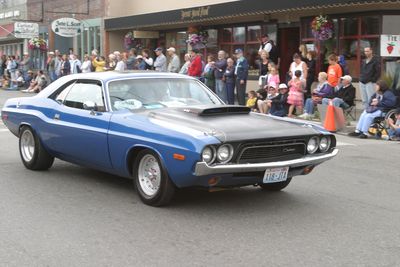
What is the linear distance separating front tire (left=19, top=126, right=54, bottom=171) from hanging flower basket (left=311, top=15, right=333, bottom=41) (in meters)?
11.2

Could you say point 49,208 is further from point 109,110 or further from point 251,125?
point 251,125

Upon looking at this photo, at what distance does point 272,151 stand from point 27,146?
4.00 metres

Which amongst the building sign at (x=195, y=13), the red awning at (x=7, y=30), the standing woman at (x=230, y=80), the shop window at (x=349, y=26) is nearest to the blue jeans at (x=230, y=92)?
the standing woman at (x=230, y=80)

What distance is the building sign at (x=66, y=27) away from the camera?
28.5 metres

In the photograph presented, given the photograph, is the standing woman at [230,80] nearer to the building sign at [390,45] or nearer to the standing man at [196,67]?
the standing man at [196,67]

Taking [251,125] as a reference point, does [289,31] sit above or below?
above

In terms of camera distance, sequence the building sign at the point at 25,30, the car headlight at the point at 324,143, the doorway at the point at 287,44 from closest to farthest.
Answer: the car headlight at the point at 324,143, the doorway at the point at 287,44, the building sign at the point at 25,30

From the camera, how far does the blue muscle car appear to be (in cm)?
579

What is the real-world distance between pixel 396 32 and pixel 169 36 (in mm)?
12819

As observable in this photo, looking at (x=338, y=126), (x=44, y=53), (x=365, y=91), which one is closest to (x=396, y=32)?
(x=365, y=91)

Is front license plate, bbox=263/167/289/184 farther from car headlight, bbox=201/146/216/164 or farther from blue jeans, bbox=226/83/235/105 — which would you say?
blue jeans, bbox=226/83/235/105

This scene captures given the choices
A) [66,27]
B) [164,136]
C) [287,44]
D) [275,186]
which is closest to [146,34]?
[66,27]

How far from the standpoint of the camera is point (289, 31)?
2036 cm

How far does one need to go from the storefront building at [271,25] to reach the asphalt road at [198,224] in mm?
9350
